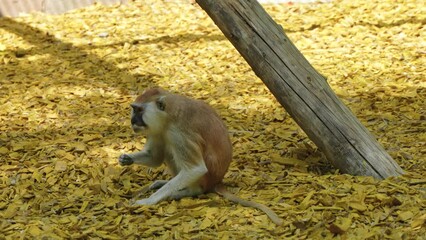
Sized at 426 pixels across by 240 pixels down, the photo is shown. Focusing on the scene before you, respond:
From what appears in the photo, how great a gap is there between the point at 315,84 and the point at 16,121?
3.69 metres

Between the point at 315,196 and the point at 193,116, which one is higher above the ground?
the point at 193,116

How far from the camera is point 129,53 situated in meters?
10.6

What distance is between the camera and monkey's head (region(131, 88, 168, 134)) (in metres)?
6.05

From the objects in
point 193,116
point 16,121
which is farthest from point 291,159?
point 16,121

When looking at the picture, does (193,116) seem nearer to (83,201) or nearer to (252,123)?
(83,201)

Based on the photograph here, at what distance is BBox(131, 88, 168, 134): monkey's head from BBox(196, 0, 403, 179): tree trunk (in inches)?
34.5

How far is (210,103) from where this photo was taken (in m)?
8.80

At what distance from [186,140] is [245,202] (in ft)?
2.29

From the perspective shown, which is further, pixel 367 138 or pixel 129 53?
pixel 129 53

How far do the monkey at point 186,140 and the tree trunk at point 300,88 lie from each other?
660 mm

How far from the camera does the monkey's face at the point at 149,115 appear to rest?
6047 millimetres

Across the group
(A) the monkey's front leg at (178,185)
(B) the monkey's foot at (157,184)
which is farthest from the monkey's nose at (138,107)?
(B) the monkey's foot at (157,184)

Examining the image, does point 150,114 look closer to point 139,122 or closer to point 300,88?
point 139,122

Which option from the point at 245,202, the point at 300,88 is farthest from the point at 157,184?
the point at 300,88
